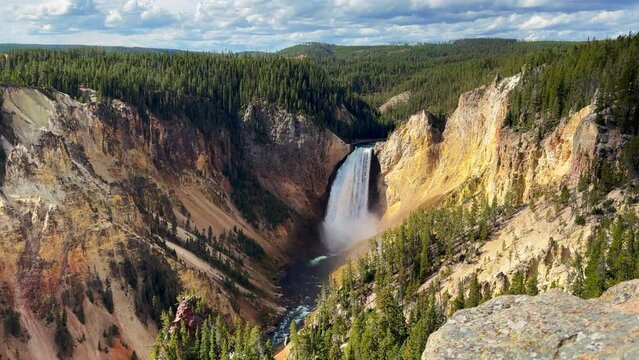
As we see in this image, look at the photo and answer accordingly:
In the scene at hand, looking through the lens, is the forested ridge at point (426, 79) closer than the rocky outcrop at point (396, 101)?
Yes

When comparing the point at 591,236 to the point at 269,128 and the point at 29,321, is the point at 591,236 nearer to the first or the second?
the point at 29,321

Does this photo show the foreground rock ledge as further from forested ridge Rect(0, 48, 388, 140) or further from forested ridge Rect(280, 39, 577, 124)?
forested ridge Rect(280, 39, 577, 124)

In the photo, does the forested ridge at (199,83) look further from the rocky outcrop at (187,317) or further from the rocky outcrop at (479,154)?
the rocky outcrop at (187,317)

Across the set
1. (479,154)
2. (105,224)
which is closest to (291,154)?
(479,154)

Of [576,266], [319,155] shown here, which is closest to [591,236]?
[576,266]

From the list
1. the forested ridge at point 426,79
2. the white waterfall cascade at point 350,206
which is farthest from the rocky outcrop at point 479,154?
the forested ridge at point 426,79

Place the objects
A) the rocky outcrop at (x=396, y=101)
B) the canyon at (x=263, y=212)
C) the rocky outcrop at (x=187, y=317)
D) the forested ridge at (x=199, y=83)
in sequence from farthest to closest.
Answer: the rocky outcrop at (x=396, y=101)
the forested ridge at (x=199, y=83)
the rocky outcrop at (x=187, y=317)
the canyon at (x=263, y=212)

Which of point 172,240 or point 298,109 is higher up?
point 298,109

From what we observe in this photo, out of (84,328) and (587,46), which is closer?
(84,328)
